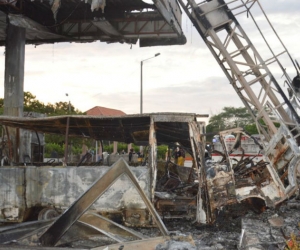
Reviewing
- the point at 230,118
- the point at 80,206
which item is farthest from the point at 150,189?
the point at 230,118

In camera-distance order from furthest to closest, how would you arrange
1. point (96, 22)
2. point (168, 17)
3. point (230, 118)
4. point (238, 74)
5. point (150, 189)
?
point (230, 118) → point (96, 22) → point (168, 17) → point (238, 74) → point (150, 189)

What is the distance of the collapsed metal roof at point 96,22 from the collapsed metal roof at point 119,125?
261 inches

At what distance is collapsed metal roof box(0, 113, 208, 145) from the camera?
9109 mm

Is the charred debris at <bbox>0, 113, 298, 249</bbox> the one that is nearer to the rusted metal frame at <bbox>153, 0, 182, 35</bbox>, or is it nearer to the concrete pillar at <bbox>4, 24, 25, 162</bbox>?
the rusted metal frame at <bbox>153, 0, 182, 35</bbox>

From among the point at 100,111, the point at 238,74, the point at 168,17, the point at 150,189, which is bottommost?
the point at 150,189

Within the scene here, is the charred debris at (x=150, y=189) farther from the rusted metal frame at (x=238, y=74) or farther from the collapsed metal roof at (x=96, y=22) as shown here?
the collapsed metal roof at (x=96, y=22)

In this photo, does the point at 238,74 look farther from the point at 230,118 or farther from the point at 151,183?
the point at 230,118

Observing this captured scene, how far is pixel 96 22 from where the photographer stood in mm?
18453

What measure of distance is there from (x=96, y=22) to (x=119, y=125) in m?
8.96

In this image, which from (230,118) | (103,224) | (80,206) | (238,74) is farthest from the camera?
(230,118)

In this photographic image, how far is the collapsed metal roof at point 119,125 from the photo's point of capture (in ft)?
29.9

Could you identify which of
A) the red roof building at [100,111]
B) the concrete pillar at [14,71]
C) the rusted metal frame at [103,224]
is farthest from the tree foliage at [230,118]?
the rusted metal frame at [103,224]

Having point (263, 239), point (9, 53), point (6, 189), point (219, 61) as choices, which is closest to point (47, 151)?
point (9, 53)

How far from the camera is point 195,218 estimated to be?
913 cm
